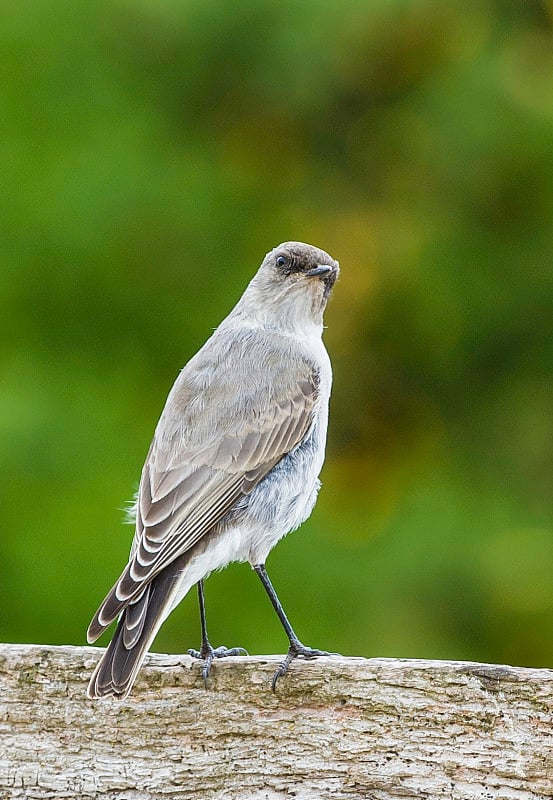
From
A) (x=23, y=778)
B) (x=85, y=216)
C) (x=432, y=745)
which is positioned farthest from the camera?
(x=85, y=216)

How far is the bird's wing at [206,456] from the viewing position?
3.55m

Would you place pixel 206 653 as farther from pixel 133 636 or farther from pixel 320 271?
pixel 320 271

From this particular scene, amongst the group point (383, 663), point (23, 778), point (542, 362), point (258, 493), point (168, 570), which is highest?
Answer: point (542, 362)

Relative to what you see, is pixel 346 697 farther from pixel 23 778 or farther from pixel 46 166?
pixel 46 166

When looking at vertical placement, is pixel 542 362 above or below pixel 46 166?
below

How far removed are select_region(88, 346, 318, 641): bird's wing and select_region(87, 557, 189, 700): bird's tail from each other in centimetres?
5

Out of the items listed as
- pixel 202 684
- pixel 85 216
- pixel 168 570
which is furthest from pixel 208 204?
pixel 202 684

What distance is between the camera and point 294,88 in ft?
19.4

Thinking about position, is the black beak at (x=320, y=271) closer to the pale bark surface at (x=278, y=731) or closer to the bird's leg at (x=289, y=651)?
the bird's leg at (x=289, y=651)

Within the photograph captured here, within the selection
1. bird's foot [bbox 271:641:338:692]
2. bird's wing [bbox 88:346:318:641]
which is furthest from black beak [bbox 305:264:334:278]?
bird's foot [bbox 271:641:338:692]

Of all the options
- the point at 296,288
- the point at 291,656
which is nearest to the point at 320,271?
the point at 296,288

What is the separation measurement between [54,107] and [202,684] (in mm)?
3514

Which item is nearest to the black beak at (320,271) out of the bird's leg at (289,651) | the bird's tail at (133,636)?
the bird's leg at (289,651)

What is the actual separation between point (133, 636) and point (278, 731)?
46 cm
